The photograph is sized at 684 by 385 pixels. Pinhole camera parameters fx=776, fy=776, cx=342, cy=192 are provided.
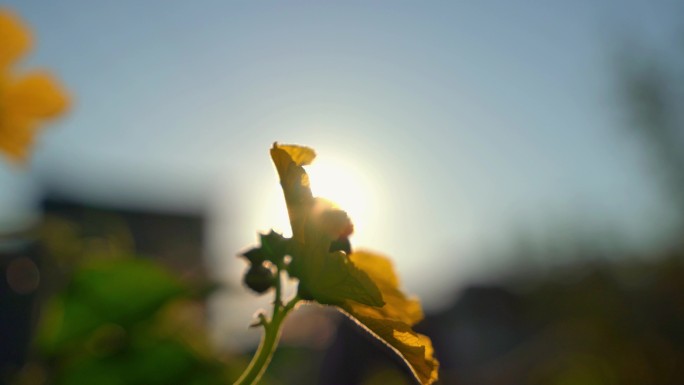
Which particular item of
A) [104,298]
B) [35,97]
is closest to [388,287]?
[104,298]

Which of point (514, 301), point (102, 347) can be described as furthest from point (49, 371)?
point (514, 301)

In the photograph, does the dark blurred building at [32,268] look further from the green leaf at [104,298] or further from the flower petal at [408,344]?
the flower petal at [408,344]

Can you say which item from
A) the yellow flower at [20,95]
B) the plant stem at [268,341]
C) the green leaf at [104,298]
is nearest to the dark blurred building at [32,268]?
the green leaf at [104,298]

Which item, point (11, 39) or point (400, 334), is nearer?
point (400, 334)

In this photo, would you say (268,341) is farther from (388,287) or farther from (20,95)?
(20,95)

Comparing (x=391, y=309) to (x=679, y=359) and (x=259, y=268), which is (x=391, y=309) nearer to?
(x=259, y=268)

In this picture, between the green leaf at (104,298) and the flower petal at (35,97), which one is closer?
the green leaf at (104,298)

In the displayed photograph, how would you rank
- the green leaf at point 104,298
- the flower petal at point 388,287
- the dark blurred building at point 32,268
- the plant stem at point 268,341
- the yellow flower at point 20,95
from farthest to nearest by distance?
the yellow flower at point 20,95 < the dark blurred building at point 32,268 < the green leaf at point 104,298 < the flower petal at point 388,287 < the plant stem at point 268,341
